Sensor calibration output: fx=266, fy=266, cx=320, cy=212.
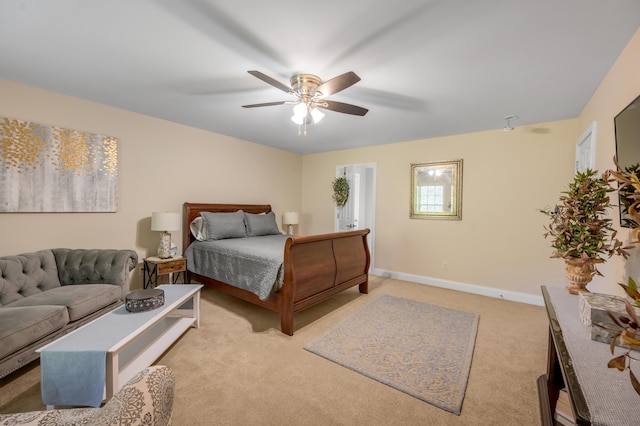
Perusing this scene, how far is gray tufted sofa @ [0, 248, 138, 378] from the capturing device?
5.91 feet

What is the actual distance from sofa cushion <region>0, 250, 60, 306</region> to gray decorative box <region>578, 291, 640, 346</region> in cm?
389

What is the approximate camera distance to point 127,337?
5.56 ft

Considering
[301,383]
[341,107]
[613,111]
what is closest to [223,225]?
[341,107]

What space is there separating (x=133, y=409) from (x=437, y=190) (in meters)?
4.53

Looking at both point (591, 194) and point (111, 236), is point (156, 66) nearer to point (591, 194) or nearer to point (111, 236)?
point (111, 236)

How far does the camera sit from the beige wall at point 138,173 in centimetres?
274

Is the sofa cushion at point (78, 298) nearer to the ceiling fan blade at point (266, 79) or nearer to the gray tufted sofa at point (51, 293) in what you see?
the gray tufted sofa at point (51, 293)

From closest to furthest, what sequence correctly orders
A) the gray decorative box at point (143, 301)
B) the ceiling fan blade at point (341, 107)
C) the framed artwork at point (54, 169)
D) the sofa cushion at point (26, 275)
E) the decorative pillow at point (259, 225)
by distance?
the gray decorative box at point (143, 301) < the sofa cushion at point (26, 275) < the ceiling fan blade at point (341, 107) < the framed artwork at point (54, 169) < the decorative pillow at point (259, 225)

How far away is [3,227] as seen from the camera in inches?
103

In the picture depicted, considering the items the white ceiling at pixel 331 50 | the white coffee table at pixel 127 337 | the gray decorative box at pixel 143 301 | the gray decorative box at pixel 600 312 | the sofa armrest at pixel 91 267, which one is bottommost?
the white coffee table at pixel 127 337

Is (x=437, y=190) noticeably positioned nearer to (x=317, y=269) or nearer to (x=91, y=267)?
(x=317, y=269)

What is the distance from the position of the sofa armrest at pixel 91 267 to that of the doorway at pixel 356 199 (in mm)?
3658

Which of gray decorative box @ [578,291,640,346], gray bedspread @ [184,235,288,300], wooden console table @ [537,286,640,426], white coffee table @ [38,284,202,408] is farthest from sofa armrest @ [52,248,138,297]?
gray decorative box @ [578,291,640,346]

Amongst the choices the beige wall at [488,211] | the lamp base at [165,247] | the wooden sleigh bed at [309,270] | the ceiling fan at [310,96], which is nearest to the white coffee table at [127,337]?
the wooden sleigh bed at [309,270]
